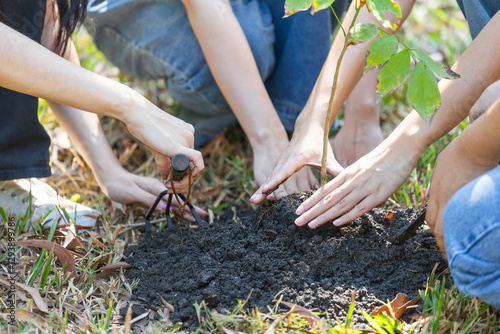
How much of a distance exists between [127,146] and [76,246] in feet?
2.58

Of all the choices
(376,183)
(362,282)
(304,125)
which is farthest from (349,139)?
(362,282)

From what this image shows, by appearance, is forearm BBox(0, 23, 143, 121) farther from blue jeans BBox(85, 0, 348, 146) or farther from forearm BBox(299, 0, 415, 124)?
blue jeans BBox(85, 0, 348, 146)

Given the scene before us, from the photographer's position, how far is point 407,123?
4.29ft

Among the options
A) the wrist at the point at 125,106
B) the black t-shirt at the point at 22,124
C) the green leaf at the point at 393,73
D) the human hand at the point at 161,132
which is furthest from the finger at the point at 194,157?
the black t-shirt at the point at 22,124

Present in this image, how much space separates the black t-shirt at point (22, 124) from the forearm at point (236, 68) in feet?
1.55

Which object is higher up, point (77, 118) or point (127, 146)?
point (77, 118)

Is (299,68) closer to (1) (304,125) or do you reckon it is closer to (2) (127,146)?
(1) (304,125)

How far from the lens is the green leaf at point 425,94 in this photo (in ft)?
3.06

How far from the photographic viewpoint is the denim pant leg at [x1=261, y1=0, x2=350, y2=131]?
1865mm

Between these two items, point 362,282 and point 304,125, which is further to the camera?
point 304,125

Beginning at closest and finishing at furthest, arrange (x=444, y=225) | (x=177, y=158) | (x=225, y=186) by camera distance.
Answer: (x=444, y=225) → (x=177, y=158) → (x=225, y=186)

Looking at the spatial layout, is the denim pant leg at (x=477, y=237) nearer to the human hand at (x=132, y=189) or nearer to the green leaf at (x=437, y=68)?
the green leaf at (x=437, y=68)

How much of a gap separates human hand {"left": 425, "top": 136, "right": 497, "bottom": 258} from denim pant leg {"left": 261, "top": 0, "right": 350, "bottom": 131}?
0.92 m

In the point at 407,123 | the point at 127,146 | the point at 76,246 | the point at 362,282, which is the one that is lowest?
the point at 127,146
